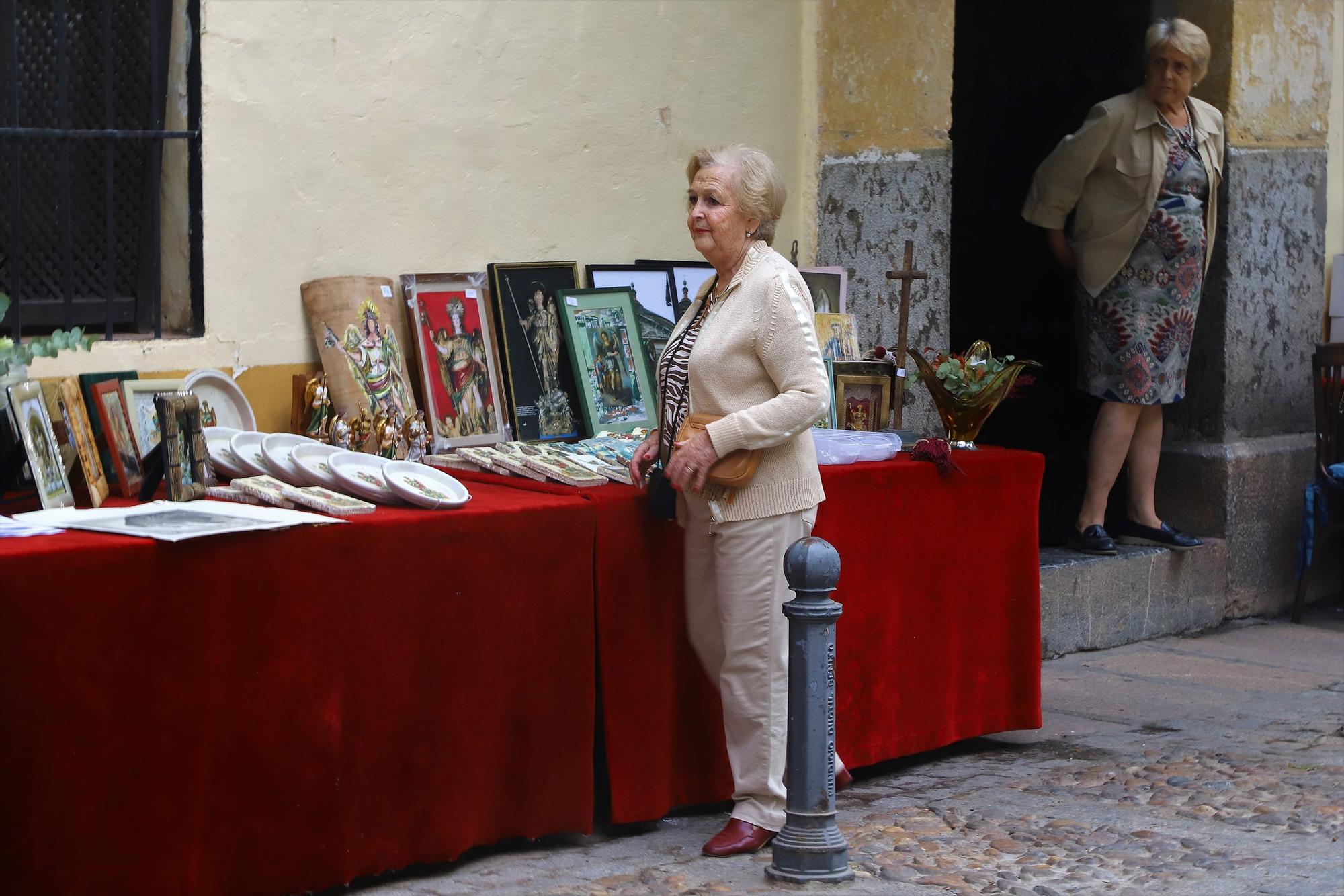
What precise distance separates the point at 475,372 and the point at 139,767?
202 cm

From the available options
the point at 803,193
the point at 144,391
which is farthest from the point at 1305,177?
the point at 144,391

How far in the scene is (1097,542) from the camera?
6715 mm

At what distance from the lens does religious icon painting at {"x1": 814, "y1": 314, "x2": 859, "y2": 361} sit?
5.30 meters

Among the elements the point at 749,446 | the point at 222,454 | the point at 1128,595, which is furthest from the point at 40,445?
the point at 1128,595

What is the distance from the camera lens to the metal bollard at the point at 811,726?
3693mm

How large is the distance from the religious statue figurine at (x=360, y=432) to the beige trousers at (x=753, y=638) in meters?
1.04

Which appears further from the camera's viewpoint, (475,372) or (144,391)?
(475,372)

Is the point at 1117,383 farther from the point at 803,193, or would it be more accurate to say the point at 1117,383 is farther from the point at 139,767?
the point at 139,767

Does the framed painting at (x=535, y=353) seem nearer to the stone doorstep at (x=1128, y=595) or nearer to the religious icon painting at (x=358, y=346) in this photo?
the religious icon painting at (x=358, y=346)

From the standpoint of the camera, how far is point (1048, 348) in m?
8.56

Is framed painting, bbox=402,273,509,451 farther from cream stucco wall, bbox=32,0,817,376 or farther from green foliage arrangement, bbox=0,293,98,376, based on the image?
green foliage arrangement, bbox=0,293,98,376

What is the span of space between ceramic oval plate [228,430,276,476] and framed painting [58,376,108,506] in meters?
0.35

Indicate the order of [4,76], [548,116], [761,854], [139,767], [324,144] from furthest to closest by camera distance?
1. [548,116]
2. [324,144]
3. [4,76]
4. [761,854]
5. [139,767]

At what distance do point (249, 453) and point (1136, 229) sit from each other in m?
3.91
